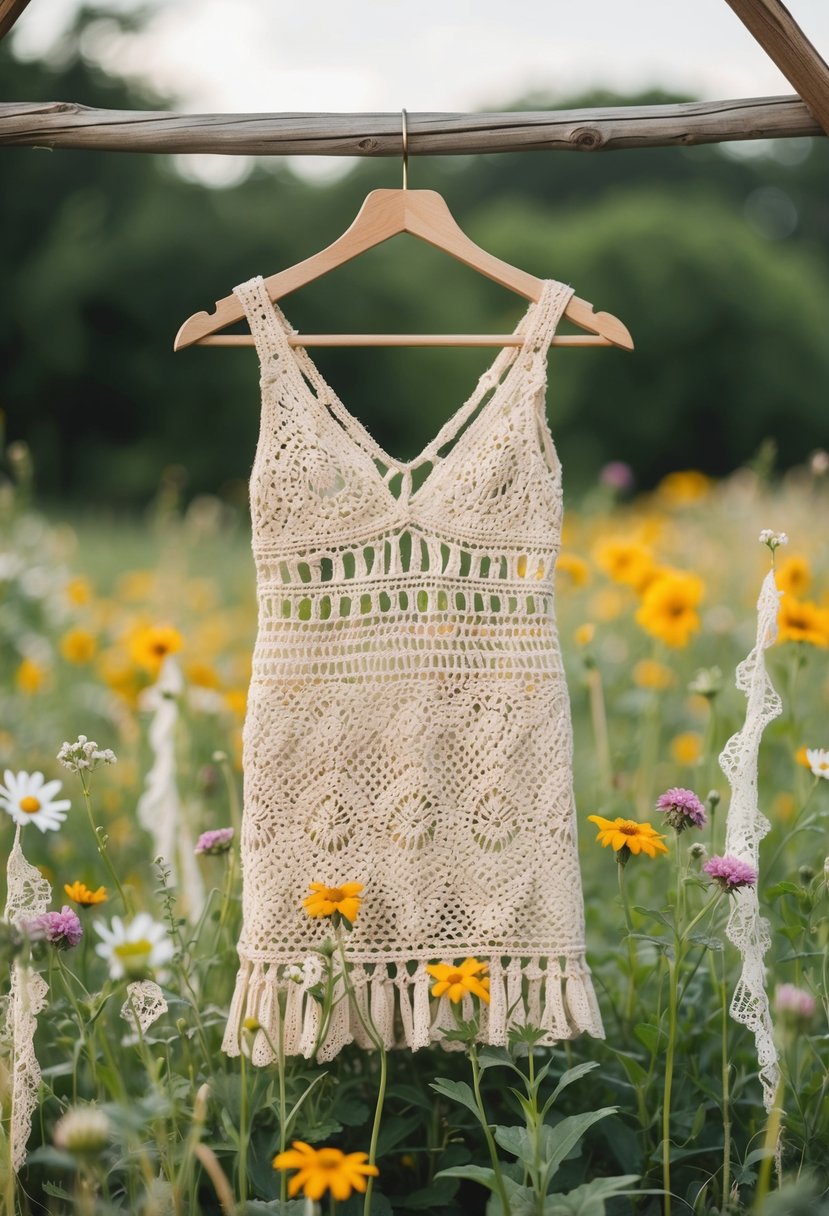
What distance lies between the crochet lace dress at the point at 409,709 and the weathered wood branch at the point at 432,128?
21cm

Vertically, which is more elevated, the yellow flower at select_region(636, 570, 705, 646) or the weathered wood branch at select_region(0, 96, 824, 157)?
the weathered wood branch at select_region(0, 96, 824, 157)

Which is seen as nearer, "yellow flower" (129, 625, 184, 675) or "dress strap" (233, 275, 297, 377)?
"dress strap" (233, 275, 297, 377)

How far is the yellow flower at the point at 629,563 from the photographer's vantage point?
2.52 metres

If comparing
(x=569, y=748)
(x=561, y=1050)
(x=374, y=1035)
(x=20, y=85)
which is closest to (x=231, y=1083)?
(x=374, y=1035)

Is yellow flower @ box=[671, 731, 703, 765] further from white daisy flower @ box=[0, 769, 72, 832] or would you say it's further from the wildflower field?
white daisy flower @ box=[0, 769, 72, 832]

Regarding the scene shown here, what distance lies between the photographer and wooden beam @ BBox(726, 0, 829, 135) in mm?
1596

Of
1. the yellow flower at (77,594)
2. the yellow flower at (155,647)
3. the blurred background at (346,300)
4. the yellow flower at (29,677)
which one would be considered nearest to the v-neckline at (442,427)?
the yellow flower at (155,647)

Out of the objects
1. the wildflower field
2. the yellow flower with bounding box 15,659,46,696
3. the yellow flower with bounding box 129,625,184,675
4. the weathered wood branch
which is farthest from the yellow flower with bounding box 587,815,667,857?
the yellow flower with bounding box 15,659,46,696

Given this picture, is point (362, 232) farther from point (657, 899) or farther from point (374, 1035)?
point (657, 899)

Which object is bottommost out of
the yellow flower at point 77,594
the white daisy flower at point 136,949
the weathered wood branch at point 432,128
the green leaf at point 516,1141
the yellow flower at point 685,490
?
the green leaf at point 516,1141

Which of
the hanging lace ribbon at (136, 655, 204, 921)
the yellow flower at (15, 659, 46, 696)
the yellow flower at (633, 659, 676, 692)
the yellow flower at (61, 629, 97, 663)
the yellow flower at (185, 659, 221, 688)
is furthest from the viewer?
the yellow flower at (61, 629, 97, 663)

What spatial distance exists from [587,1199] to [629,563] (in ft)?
4.99

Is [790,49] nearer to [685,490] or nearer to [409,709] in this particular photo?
[409,709]

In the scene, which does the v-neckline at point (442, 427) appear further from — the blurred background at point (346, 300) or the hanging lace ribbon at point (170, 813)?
the blurred background at point (346, 300)
